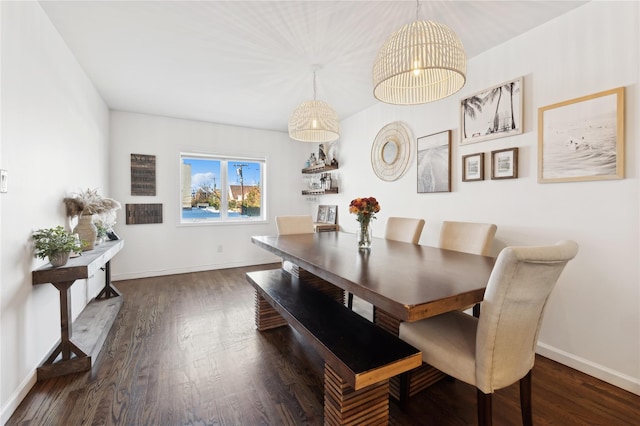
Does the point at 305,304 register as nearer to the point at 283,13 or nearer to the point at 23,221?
the point at 23,221

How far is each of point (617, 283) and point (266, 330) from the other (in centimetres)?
255

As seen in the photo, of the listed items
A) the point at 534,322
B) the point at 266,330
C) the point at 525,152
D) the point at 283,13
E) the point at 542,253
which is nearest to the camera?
the point at 542,253

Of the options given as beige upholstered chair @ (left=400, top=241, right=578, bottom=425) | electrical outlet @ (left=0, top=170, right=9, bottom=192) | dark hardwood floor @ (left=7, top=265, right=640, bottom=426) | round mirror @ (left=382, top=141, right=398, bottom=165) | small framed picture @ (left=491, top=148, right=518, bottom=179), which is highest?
round mirror @ (left=382, top=141, right=398, bottom=165)

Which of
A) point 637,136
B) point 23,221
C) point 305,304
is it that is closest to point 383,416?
point 305,304

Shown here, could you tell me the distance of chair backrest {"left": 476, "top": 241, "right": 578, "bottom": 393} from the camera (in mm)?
1070

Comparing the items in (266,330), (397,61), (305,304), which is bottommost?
(266,330)

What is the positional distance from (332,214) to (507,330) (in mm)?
3634

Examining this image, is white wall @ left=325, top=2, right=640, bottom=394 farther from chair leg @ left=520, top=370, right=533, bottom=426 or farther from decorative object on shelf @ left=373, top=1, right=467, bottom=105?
decorative object on shelf @ left=373, top=1, right=467, bottom=105

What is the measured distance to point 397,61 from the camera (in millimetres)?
1510

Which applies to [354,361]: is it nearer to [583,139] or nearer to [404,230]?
[404,230]

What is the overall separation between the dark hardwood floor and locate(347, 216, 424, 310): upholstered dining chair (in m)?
1.15

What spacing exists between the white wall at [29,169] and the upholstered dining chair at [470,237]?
113 inches

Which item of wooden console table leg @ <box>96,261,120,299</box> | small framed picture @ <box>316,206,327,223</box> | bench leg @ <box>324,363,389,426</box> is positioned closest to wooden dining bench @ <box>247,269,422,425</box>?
bench leg @ <box>324,363,389,426</box>

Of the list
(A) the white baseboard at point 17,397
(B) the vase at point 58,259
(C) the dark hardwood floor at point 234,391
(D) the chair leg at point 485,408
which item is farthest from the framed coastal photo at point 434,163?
(A) the white baseboard at point 17,397
